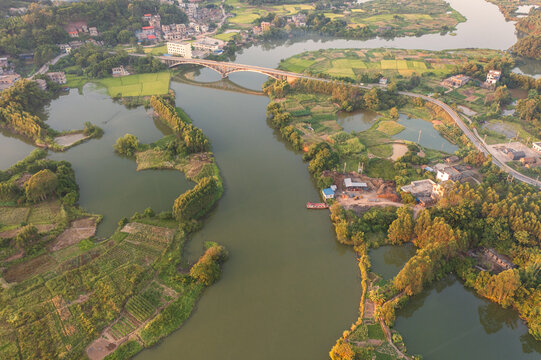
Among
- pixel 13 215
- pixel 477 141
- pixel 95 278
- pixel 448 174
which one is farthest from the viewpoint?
pixel 477 141

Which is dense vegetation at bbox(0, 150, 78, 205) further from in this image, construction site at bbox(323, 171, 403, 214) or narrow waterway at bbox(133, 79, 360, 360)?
construction site at bbox(323, 171, 403, 214)

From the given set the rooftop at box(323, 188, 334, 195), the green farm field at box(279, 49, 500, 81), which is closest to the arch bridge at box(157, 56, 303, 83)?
the green farm field at box(279, 49, 500, 81)

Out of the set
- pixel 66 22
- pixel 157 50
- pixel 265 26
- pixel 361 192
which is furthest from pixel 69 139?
pixel 265 26

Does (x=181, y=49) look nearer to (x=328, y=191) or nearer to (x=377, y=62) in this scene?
(x=377, y=62)

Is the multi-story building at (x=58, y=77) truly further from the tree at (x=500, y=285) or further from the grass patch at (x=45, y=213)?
the tree at (x=500, y=285)

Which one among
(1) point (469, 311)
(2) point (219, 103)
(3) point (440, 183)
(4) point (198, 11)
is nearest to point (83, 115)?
(2) point (219, 103)
